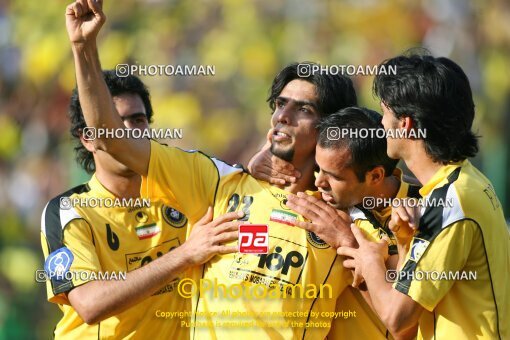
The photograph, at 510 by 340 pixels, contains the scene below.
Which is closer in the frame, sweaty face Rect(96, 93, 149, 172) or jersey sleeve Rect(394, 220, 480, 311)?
jersey sleeve Rect(394, 220, 480, 311)

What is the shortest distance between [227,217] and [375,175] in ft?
2.54

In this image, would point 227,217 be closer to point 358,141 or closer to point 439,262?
point 358,141

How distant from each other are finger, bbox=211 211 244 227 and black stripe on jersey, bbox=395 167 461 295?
0.97 metres

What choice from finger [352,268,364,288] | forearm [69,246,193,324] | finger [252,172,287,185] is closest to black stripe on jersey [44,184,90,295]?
forearm [69,246,193,324]

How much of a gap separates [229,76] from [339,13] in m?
1.21

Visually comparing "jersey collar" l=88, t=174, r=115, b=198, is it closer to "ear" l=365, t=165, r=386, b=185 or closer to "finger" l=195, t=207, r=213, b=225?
"finger" l=195, t=207, r=213, b=225

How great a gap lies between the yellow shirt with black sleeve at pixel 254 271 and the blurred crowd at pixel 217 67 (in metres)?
3.85

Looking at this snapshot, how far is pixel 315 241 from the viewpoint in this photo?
171 inches

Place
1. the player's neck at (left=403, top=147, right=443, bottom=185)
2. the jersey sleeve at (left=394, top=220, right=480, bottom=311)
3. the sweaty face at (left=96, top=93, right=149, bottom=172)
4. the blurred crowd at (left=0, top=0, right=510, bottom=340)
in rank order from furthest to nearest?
the blurred crowd at (left=0, top=0, right=510, bottom=340) → the sweaty face at (left=96, top=93, right=149, bottom=172) → the player's neck at (left=403, top=147, right=443, bottom=185) → the jersey sleeve at (left=394, top=220, right=480, bottom=311)

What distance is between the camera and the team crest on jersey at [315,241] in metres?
4.33
